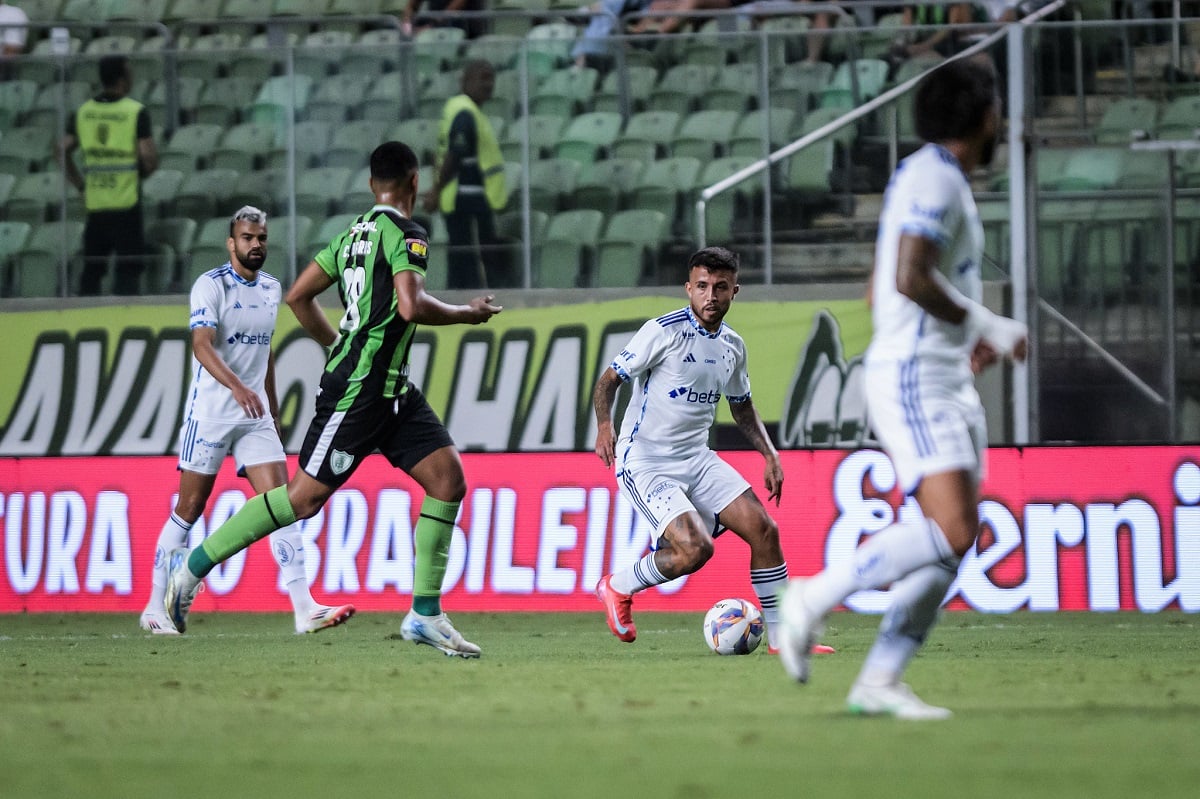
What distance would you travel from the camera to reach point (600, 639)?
9.20 metres

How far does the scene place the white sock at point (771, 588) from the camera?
8.20 m

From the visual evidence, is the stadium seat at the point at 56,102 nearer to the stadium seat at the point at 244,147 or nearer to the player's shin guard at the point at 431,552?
the stadium seat at the point at 244,147

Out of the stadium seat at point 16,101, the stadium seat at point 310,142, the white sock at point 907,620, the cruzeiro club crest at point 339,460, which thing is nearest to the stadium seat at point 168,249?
the stadium seat at point 310,142

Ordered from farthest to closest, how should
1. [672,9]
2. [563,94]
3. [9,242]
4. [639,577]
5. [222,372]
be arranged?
1. [672,9]
2. [9,242]
3. [563,94]
4. [222,372]
5. [639,577]

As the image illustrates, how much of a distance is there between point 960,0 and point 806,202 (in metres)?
2.04

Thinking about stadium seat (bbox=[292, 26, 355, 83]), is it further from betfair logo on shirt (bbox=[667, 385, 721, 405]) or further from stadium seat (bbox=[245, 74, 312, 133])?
betfair logo on shirt (bbox=[667, 385, 721, 405])

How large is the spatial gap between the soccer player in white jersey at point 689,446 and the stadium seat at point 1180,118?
5.49 m

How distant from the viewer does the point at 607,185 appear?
43.7 ft

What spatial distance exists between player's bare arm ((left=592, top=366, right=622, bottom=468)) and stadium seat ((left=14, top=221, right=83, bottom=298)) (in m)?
6.90

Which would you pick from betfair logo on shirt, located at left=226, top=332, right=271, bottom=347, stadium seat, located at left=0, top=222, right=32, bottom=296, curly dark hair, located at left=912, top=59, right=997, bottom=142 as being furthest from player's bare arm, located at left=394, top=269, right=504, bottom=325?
stadium seat, located at left=0, top=222, right=32, bottom=296

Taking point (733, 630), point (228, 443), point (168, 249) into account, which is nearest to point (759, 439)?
point (733, 630)

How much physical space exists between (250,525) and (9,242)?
672 centimetres

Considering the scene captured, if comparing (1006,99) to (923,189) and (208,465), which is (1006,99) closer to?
(208,465)

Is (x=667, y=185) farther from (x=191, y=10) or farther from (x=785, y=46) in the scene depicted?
(x=191, y=10)
